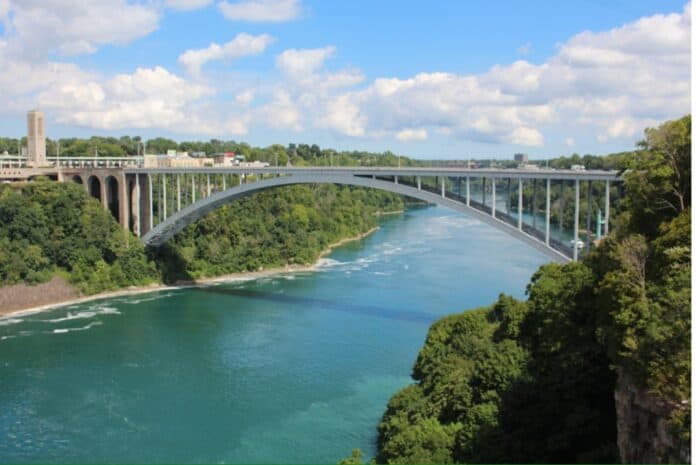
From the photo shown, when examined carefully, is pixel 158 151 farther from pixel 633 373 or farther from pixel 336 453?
pixel 633 373

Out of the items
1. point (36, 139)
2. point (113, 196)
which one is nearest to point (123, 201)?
point (113, 196)

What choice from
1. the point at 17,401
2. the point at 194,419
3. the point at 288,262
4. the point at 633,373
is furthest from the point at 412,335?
the point at 288,262

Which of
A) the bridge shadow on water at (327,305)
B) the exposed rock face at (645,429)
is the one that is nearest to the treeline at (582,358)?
the exposed rock face at (645,429)

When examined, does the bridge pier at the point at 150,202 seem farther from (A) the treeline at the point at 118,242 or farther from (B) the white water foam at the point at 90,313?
(B) the white water foam at the point at 90,313

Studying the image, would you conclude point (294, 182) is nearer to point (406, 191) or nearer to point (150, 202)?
point (406, 191)

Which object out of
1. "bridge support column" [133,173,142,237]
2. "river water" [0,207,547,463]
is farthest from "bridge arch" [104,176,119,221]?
"river water" [0,207,547,463]

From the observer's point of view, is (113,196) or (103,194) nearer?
(103,194)
